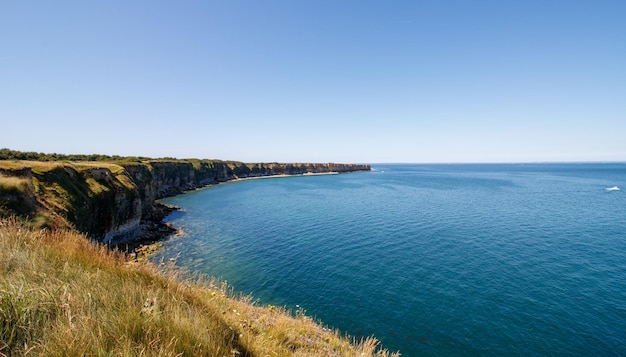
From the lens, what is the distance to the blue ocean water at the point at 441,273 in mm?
16578

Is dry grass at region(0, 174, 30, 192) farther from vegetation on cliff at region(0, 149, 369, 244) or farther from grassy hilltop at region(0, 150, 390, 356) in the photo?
grassy hilltop at region(0, 150, 390, 356)

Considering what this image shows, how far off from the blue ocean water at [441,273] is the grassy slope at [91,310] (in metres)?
3.86

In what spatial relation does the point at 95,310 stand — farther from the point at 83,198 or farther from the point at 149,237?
the point at 149,237

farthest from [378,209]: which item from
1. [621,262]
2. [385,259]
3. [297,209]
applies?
[621,262]

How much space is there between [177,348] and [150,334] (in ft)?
1.78

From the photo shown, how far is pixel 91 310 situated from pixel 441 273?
88.3 feet

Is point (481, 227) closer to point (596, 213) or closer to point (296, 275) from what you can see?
point (596, 213)

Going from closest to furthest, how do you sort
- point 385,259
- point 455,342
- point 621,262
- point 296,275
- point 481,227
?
point 455,342 < point 296,275 < point 621,262 < point 385,259 < point 481,227

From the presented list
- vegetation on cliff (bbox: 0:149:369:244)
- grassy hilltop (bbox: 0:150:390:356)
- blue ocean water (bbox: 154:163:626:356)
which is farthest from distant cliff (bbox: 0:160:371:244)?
grassy hilltop (bbox: 0:150:390:356)

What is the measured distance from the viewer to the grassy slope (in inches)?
151

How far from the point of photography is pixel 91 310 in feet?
14.9

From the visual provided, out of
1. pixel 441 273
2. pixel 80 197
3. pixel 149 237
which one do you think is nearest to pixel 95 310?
pixel 441 273

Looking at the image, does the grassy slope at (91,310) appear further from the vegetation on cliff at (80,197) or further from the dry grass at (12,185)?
the dry grass at (12,185)

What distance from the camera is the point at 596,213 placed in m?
47.8
